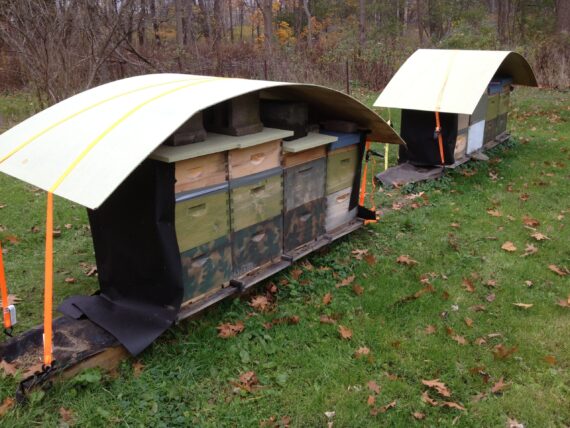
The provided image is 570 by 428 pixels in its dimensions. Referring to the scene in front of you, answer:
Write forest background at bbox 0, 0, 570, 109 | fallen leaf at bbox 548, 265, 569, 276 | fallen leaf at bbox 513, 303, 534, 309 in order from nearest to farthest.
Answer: fallen leaf at bbox 513, 303, 534, 309
fallen leaf at bbox 548, 265, 569, 276
forest background at bbox 0, 0, 570, 109

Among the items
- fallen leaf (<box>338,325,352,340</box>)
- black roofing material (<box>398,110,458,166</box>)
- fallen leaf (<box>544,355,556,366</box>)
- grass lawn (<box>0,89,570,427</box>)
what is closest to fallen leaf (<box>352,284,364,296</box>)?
grass lawn (<box>0,89,570,427</box>)

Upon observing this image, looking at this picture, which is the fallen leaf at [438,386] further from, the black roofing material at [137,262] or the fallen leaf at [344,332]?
the black roofing material at [137,262]

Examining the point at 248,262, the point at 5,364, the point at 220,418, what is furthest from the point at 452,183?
the point at 5,364

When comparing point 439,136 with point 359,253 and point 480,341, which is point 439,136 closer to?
point 359,253

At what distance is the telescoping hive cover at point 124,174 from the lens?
142 inches

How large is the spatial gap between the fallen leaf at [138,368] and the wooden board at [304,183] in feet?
7.19

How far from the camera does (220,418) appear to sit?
3680 mm

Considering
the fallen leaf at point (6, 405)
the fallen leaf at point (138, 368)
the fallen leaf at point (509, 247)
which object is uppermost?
the fallen leaf at point (6, 405)

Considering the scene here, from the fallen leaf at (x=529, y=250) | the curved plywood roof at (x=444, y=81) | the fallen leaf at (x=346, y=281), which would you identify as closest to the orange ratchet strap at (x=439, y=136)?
the curved plywood roof at (x=444, y=81)

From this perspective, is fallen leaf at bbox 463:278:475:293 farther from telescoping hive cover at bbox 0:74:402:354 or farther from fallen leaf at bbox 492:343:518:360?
telescoping hive cover at bbox 0:74:402:354

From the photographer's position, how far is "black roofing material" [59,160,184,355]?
406cm

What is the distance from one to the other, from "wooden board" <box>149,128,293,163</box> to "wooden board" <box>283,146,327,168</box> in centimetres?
26

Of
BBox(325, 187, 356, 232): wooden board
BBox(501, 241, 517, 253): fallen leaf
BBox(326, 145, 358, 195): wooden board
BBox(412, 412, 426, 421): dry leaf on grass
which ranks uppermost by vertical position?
BBox(326, 145, 358, 195): wooden board

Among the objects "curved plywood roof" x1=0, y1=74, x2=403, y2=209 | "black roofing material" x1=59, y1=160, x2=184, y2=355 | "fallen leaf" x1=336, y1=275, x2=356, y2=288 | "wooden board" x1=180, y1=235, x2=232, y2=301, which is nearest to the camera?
"curved plywood roof" x1=0, y1=74, x2=403, y2=209
